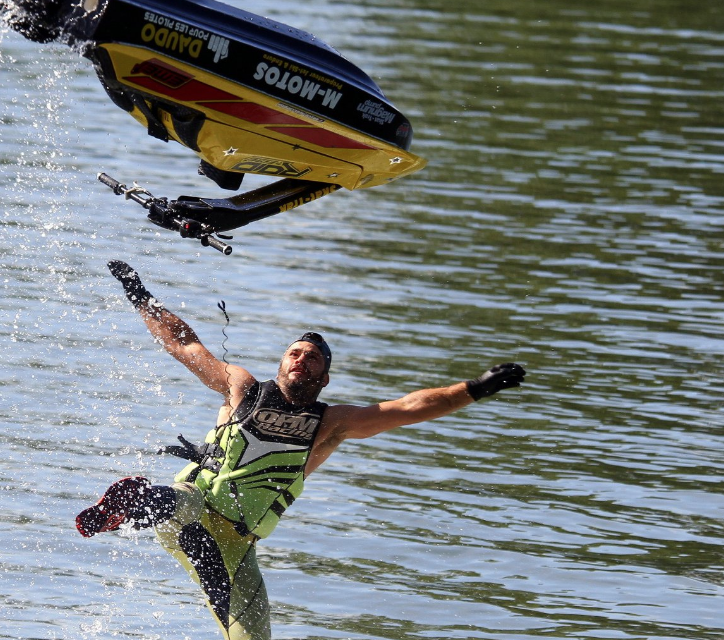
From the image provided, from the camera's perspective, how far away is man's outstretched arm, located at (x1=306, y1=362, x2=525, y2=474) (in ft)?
28.5

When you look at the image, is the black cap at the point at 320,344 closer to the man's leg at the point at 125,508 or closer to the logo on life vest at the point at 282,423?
the logo on life vest at the point at 282,423

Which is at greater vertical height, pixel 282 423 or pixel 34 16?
pixel 34 16

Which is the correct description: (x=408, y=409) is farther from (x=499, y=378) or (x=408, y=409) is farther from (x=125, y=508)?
(x=125, y=508)

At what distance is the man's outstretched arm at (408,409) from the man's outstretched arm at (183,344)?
643mm

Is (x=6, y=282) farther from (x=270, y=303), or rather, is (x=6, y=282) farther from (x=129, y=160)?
(x=129, y=160)

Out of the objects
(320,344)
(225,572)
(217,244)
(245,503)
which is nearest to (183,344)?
(217,244)

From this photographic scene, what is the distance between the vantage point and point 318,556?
11438mm

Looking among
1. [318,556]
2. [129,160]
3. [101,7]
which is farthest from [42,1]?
[129,160]

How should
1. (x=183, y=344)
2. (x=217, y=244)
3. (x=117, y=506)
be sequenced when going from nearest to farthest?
(x=117, y=506) → (x=217, y=244) → (x=183, y=344)

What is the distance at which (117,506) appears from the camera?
335 inches

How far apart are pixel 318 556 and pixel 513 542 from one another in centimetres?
162

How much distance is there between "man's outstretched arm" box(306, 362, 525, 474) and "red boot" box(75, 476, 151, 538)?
1448 millimetres

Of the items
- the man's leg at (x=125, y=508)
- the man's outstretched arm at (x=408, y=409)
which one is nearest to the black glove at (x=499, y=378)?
the man's outstretched arm at (x=408, y=409)

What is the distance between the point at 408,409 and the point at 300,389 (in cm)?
77
